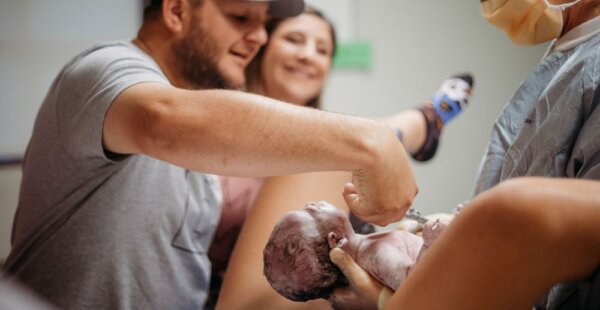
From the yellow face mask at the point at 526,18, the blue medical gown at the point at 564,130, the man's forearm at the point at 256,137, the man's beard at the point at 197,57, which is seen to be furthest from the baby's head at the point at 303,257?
the man's beard at the point at 197,57

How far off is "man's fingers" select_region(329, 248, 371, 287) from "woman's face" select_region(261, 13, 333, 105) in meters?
1.22

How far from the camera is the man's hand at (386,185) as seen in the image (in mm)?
877

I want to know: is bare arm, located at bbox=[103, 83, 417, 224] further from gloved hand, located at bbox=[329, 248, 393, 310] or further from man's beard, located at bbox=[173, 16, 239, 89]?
man's beard, located at bbox=[173, 16, 239, 89]

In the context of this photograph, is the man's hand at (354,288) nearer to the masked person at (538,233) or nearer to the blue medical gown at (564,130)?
the masked person at (538,233)

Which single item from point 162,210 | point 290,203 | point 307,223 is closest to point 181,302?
point 162,210

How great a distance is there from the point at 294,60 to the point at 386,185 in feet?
4.28

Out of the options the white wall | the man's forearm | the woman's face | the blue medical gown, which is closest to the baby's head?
the man's forearm

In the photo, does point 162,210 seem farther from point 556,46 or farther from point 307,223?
point 556,46

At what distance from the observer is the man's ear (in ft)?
4.84

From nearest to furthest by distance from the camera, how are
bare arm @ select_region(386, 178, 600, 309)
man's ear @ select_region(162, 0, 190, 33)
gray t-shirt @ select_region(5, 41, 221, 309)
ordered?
1. bare arm @ select_region(386, 178, 600, 309)
2. gray t-shirt @ select_region(5, 41, 221, 309)
3. man's ear @ select_region(162, 0, 190, 33)

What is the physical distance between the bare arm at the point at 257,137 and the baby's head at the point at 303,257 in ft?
0.60

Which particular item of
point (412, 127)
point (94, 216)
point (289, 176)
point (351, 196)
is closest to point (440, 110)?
point (412, 127)

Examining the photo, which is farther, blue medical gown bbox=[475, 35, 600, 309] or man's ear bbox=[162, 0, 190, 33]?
man's ear bbox=[162, 0, 190, 33]

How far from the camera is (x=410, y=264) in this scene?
0.92 metres
